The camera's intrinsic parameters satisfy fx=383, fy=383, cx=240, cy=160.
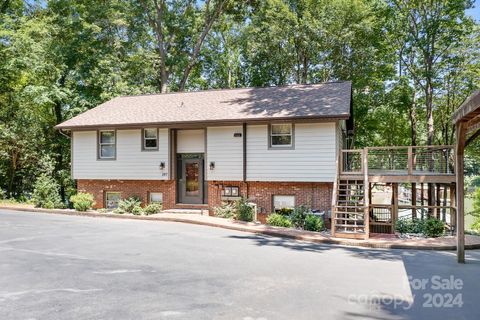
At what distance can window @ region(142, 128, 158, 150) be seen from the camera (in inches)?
677

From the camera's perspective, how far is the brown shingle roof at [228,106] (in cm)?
1514

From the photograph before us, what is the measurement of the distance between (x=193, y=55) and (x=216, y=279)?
22378 mm

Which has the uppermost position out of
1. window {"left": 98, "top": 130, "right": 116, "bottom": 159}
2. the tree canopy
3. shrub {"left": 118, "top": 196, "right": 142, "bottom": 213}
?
the tree canopy

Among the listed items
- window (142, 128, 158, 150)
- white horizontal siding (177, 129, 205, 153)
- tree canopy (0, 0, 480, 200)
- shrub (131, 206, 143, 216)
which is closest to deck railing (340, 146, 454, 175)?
tree canopy (0, 0, 480, 200)

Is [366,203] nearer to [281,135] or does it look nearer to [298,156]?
[298,156]

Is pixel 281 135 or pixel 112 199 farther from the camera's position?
pixel 112 199

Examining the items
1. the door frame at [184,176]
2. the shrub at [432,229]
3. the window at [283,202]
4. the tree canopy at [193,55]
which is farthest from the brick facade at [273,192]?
the tree canopy at [193,55]

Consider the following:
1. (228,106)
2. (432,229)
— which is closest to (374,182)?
(432,229)

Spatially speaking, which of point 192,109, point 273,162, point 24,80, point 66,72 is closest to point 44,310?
point 273,162

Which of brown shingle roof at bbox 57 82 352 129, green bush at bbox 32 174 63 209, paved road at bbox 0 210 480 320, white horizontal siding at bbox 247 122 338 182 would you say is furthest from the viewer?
green bush at bbox 32 174 63 209

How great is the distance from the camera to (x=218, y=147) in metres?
16.2

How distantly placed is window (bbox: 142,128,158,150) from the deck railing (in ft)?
26.7

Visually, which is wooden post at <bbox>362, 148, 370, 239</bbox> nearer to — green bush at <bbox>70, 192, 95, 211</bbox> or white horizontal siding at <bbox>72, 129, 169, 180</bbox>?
white horizontal siding at <bbox>72, 129, 169, 180</bbox>

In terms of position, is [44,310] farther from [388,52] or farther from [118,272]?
[388,52]
